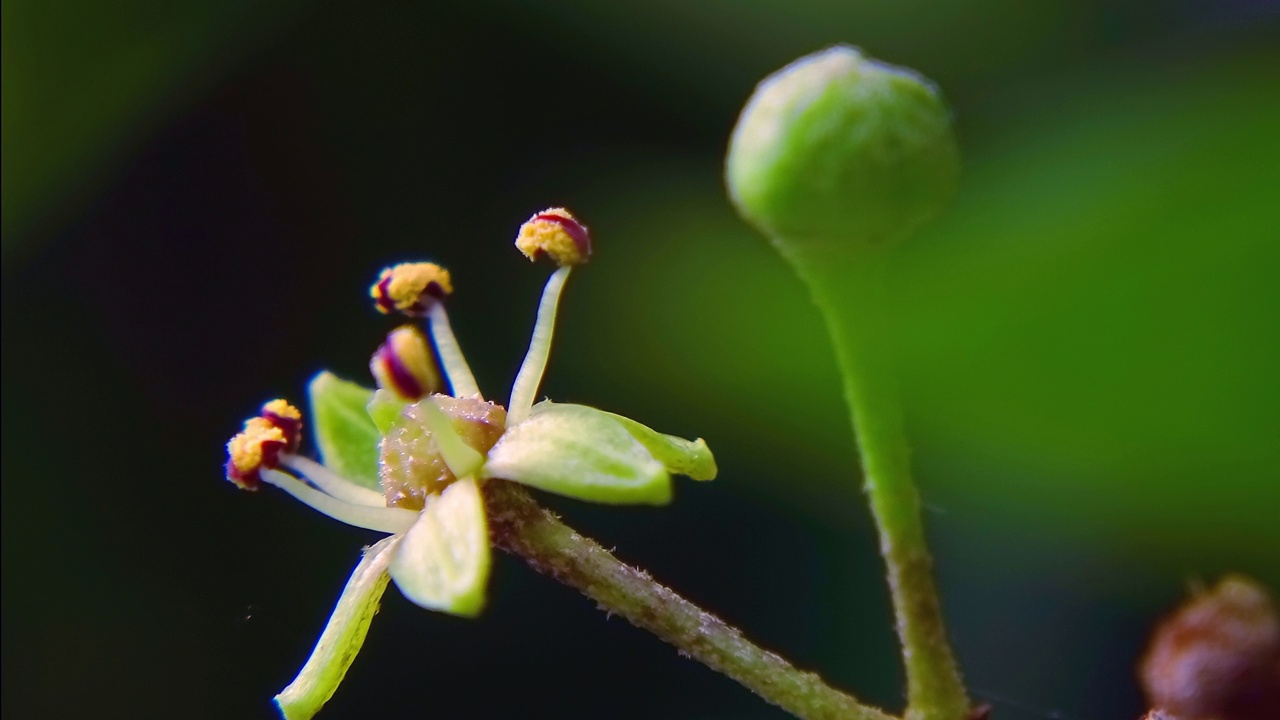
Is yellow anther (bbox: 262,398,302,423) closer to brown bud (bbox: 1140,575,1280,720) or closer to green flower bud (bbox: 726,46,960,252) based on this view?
green flower bud (bbox: 726,46,960,252)

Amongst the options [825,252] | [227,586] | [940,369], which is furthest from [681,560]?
[825,252]

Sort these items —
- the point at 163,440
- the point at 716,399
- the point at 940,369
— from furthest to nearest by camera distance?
the point at 163,440, the point at 716,399, the point at 940,369

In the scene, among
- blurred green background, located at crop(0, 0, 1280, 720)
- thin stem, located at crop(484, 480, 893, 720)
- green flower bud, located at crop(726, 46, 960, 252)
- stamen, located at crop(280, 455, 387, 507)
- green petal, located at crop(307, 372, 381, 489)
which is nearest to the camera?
green flower bud, located at crop(726, 46, 960, 252)

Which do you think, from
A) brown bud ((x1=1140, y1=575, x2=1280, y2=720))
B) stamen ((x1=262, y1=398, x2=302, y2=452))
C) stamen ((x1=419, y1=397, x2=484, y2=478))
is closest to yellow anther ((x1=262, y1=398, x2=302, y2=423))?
stamen ((x1=262, y1=398, x2=302, y2=452))

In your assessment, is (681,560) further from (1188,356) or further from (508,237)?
(1188,356)

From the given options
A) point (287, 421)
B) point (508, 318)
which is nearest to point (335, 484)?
point (287, 421)

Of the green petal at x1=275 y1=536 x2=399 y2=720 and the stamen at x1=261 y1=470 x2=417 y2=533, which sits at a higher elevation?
the stamen at x1=261 y1=470 x2=417 y2=533

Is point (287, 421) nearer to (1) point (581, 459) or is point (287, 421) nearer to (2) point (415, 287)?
(2) point (415, 287)
